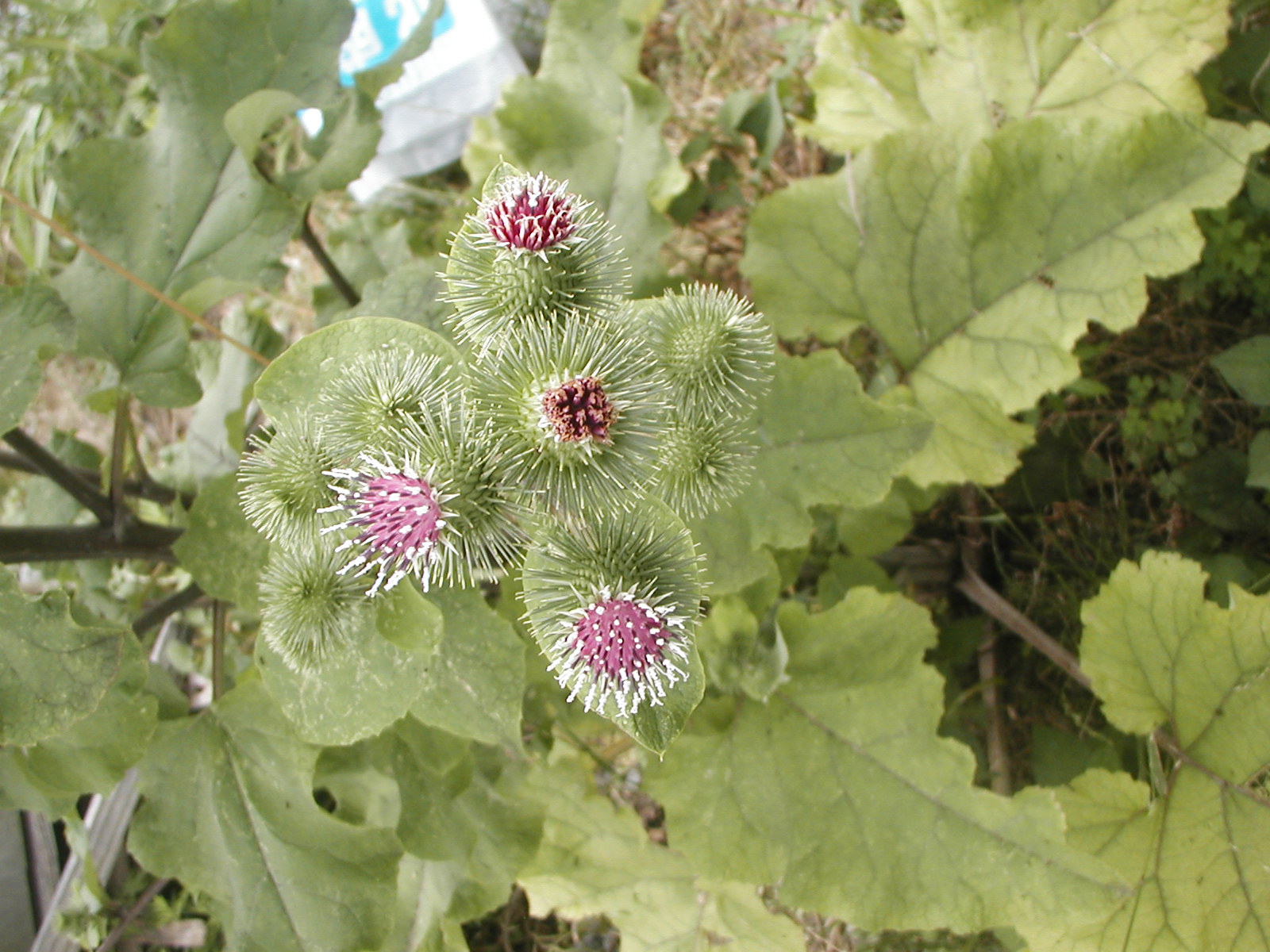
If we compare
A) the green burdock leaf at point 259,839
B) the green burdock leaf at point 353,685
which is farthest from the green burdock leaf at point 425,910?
the green burdock leaf at point 353,685

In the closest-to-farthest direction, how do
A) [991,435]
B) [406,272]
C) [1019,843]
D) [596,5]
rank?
[1019,843] < [406,272] < [991,435] < [596,5]

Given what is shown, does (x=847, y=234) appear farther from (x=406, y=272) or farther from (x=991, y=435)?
(x=406, y=272)

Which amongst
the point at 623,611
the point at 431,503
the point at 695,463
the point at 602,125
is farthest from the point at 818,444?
the point at 602,125

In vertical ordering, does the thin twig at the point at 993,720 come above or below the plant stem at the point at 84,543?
below

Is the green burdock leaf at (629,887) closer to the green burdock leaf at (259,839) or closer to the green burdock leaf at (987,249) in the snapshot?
the green burdock leaf at (259,839)

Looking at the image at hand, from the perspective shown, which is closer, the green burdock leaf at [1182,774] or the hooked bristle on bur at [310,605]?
the hooked bristle on bur at [310,605]

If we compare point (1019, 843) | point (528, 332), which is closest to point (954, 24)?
point (528, 332)

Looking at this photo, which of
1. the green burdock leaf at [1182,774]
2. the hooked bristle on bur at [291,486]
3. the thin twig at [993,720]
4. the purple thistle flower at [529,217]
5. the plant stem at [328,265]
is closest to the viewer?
the purple thistle flower at [529,217]

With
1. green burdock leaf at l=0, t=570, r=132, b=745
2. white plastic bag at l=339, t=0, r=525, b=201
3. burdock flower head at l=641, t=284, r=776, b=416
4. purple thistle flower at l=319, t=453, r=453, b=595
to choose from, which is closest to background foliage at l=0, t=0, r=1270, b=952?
green burdock leaf at l=0, t=570, r=132, b=745
